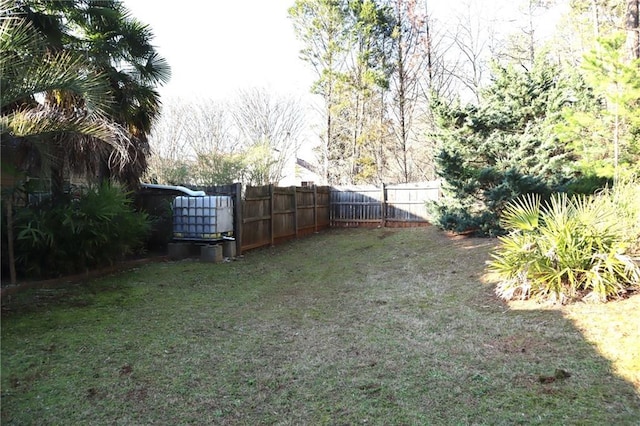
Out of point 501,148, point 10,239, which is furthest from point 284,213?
point 10,239

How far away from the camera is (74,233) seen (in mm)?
6895

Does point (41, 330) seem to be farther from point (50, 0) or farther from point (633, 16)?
point (633, 16)

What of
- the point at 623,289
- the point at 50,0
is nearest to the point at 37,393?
the point at 623,289

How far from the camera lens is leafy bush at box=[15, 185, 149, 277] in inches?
261

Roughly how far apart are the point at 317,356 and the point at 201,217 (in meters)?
6.32

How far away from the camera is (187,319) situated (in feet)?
17.4

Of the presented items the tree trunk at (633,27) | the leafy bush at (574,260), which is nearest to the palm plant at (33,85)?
the leafy bush at (574,260)

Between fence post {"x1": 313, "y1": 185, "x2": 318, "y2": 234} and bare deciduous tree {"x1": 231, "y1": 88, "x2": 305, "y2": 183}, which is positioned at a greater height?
bare deciduous tree {"x1": 231, "y1": 88, "x2": 305, "y2": 183}

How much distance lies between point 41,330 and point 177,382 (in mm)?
2252

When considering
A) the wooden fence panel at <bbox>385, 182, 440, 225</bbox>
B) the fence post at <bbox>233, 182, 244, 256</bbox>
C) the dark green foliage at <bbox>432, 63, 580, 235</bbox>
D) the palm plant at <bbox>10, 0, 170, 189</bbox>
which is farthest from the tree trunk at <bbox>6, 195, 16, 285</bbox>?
the wooden fence panel at <bbox>385, 182, 440, 225</bbox>

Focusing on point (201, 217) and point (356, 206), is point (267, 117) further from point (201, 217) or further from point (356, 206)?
point (201, 217)

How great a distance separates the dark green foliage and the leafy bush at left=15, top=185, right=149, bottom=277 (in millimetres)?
7104

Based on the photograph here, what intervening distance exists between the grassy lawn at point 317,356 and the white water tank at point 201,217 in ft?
9.25

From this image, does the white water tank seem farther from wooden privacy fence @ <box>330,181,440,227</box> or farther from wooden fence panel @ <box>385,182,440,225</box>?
wooden fence panel @ <box>385,182,440,225</box>
